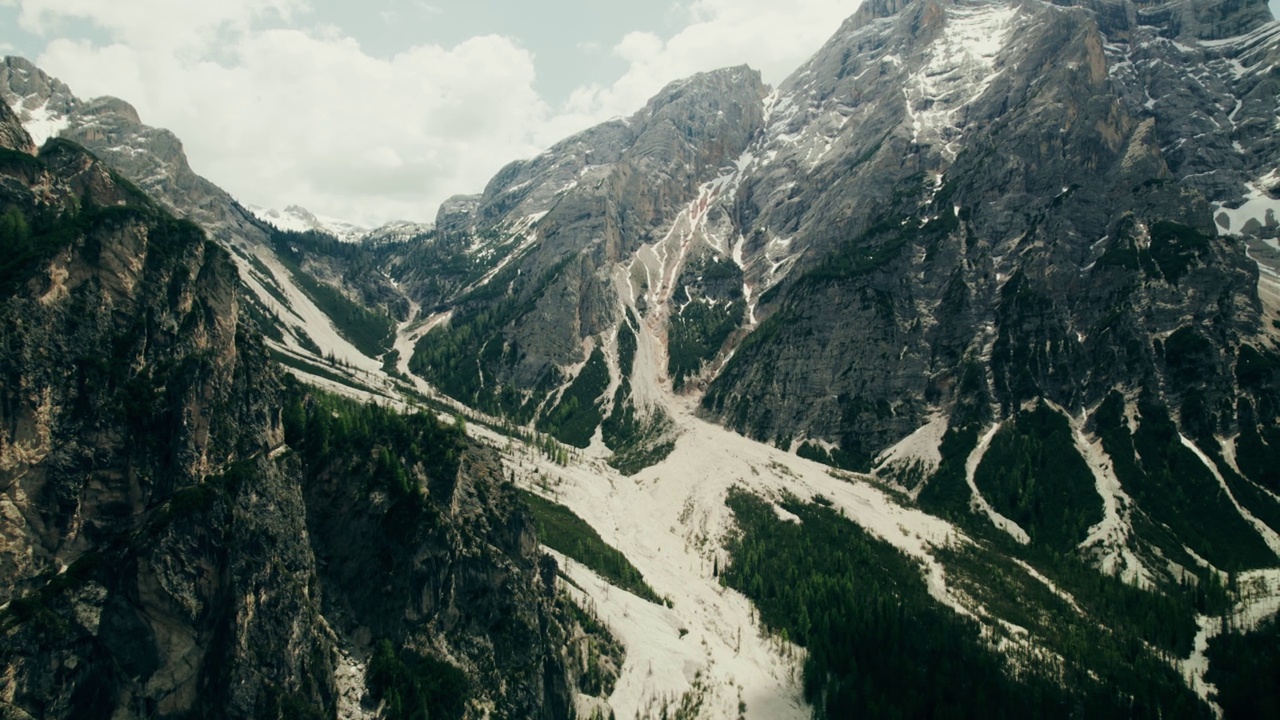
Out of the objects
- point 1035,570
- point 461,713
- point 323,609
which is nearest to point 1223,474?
point 1035,570

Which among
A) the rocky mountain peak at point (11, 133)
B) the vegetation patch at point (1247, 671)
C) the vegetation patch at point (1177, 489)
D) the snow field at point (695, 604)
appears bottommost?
the snow field at point (695, 604)

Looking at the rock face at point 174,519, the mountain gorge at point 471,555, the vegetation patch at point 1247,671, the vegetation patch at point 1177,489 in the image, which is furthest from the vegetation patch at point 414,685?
the vegetation patch at point 1177,489

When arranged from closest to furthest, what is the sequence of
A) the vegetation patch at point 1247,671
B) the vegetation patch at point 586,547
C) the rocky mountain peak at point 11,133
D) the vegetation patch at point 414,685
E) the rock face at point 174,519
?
1. the rock face at point 174,519
2. the vegetation patch at point 414,685
3. the rocky mountain peak at point 11,133
4. the vegetation patch at point 1247,671
5. the vegetation patch at point 586,547

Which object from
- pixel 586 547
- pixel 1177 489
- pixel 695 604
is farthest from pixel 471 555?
pixel 1177 489

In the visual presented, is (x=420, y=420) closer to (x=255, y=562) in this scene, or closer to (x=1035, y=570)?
(x=255, y=562)

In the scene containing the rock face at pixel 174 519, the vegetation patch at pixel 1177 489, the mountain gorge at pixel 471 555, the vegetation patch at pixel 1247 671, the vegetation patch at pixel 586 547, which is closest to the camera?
the rock face at pixel 174 519

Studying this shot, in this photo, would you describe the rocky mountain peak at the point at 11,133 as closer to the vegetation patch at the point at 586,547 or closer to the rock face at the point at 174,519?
the rock face at the point at 174,519

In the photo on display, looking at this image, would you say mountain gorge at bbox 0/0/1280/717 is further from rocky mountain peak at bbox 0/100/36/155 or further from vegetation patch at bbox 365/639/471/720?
rocky mountain peak at bbox 0/100/36/155
